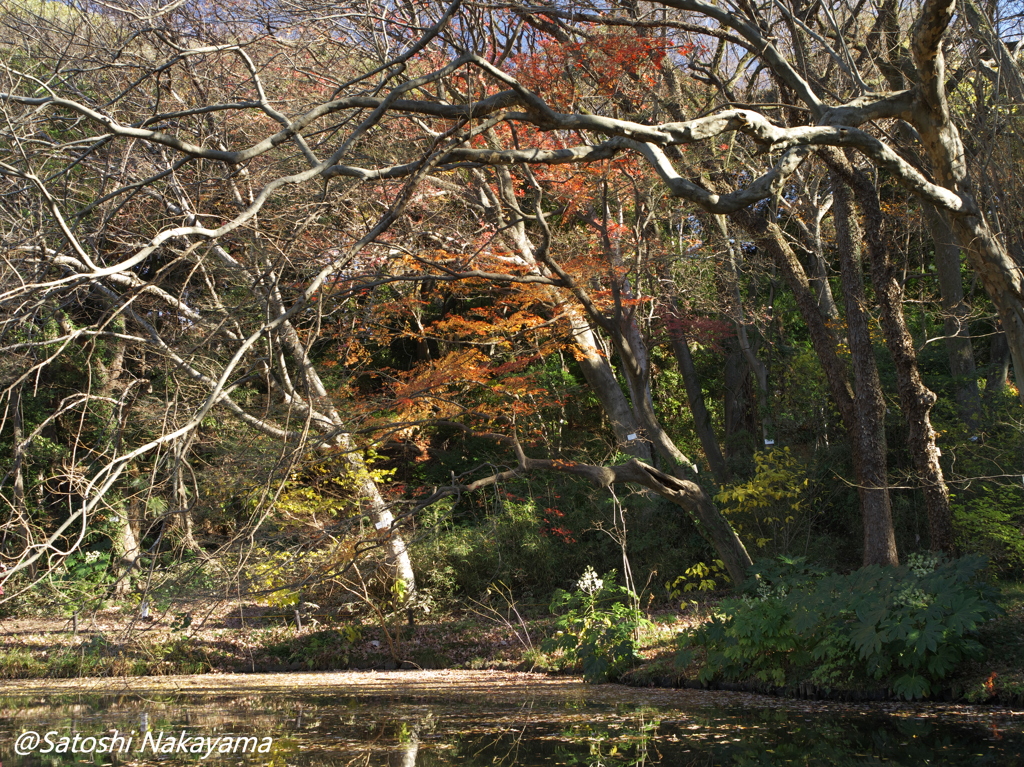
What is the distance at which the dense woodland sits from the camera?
5.69 metres

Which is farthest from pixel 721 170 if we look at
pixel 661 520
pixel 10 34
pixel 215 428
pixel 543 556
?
pixel 215 428

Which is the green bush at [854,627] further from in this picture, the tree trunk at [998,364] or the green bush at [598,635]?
the tree trunk at [998,364]

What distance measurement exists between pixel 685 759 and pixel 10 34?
909 centimetres

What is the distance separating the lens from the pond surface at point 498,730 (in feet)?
17.3

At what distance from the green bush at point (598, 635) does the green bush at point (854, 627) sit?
2.32 ft

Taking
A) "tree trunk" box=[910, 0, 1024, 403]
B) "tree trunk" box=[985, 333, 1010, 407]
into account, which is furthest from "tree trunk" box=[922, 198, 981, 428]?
"tree trunk" box=[910, 0, 1024, 403]

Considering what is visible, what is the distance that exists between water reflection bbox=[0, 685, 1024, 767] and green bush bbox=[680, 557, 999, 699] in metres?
0.49

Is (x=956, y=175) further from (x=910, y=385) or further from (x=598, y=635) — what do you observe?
(x=598, y=635)

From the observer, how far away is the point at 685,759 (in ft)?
16.9

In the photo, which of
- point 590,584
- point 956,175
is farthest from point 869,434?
point 956,175

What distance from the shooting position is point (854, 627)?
6680 millimetres

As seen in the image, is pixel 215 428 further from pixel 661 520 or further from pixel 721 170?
pixel 721 170

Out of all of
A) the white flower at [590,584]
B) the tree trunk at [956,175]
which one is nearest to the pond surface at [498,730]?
the white flower at [590,584]

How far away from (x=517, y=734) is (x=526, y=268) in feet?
21.6
